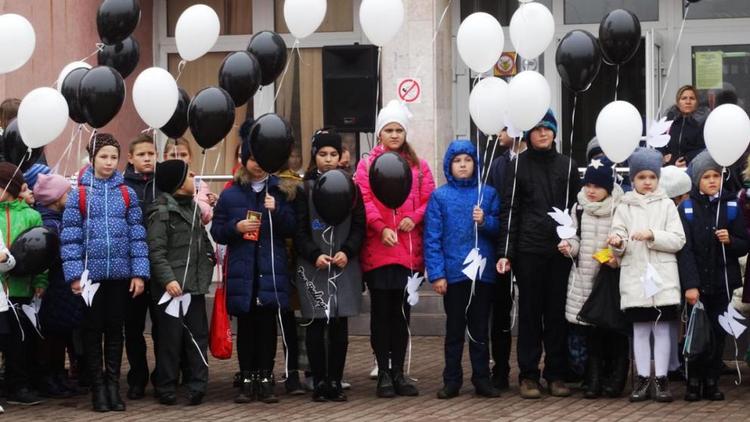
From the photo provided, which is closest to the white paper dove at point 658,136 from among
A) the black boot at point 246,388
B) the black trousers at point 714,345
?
the black trousers at point 714,345

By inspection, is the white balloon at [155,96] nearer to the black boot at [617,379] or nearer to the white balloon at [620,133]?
the white balloon at [620,133]

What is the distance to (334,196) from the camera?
1045 cm

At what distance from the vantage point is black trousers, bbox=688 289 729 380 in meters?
10.7

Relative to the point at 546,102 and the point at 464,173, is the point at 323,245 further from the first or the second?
the point at 546,102

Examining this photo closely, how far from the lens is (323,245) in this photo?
10.9m

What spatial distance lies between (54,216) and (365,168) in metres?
2.29

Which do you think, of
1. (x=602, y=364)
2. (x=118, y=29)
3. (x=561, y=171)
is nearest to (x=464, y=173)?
(x=561, y=171)

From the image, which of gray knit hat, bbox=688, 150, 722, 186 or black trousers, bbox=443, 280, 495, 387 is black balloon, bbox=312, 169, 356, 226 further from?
gray knit hat, bbox=688, 150, 722, 186

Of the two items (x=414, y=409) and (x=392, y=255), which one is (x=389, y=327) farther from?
(x=414, y=409)

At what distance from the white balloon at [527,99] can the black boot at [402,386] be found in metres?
2.04

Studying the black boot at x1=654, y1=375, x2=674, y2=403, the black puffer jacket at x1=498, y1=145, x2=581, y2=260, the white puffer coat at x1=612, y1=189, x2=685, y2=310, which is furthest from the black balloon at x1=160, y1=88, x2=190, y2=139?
the black boot at x1=654, y1=375, x2=674, y2=403

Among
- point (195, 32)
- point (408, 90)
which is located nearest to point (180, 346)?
point (195, 32)

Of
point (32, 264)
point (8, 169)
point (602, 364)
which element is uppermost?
point (8, 169)

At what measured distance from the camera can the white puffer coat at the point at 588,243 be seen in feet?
35.3
